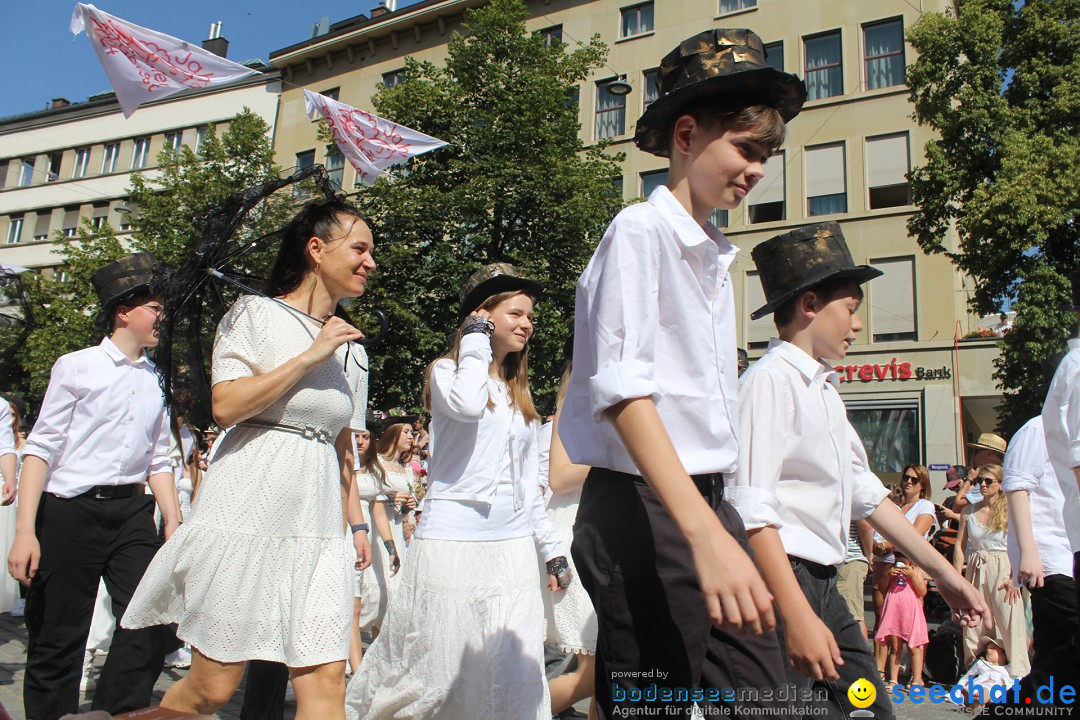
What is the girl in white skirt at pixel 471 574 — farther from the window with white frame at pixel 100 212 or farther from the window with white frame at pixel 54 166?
the window with white frame at pixel 54 166

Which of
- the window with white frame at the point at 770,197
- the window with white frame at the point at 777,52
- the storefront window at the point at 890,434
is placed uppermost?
the window with white frame at the point at 777,52

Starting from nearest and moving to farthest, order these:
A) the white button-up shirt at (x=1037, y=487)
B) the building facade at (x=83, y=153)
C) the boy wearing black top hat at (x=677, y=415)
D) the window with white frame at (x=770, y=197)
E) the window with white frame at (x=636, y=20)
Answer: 1. the boy wearing black top hat at (x=677, y=415)
2. the white button-up shirt at (x=1037, y=487)
3. the window with white frame at (x=770, y=197)
4. the window with white frame at (x=636, y=20)
5. the building facade at (x=83, y=153)

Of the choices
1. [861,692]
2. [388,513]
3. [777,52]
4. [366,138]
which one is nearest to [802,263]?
[861,692]

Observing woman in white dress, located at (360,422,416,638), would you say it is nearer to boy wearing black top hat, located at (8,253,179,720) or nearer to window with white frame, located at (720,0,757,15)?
boy wearing black top hat, located at (8,253,179,720)

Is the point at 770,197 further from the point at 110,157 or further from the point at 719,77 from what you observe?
the point at 110,157

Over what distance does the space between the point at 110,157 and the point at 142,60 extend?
44507mm

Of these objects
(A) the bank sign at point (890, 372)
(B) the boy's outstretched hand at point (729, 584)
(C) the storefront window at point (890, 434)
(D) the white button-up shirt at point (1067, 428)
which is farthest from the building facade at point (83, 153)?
(B) the boy's outstretched hand at point (729, 584)

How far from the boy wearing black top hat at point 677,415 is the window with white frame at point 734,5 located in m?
29.9

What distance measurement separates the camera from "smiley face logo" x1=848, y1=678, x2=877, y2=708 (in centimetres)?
288

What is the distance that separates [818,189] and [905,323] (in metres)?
5.19

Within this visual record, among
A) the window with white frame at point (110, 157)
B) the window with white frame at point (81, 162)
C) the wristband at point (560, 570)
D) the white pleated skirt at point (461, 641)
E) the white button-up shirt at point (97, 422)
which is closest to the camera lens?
the white pleated skirt at point (461, 641)

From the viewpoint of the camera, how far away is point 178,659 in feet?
22.0

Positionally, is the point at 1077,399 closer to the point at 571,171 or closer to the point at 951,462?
the point at 571,171

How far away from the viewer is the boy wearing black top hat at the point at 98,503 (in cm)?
376
